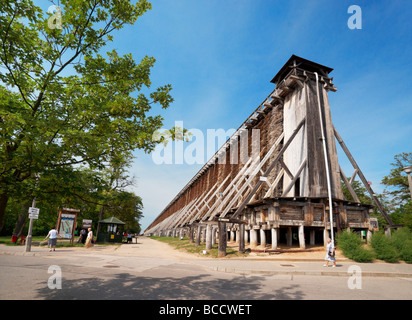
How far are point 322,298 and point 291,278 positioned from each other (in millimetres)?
2518

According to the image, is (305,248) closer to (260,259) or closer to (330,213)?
(330,213)

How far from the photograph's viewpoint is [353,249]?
463 inches

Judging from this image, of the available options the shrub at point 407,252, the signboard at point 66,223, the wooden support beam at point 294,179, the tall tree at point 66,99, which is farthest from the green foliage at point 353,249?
the signboard at point 66,223

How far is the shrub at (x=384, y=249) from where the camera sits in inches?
458

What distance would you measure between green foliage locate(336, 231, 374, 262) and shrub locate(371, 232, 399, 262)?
72 centimetres

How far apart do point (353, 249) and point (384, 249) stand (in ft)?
4.95

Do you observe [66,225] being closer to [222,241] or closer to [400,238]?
[222,241]

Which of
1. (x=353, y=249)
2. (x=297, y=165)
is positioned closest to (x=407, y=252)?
(x=353, y=249)

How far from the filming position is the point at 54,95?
5027 millimetres

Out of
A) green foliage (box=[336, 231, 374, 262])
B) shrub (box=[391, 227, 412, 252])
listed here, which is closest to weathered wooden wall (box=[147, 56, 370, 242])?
green foliage (box=[336, 231, 374, 262])

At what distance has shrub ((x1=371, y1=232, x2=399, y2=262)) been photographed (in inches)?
458

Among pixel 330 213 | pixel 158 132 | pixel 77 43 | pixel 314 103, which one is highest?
pixel 314 103

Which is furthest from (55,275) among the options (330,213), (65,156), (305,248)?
(330,213)

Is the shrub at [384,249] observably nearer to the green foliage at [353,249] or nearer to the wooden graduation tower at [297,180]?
the green foliage at [353,249]
